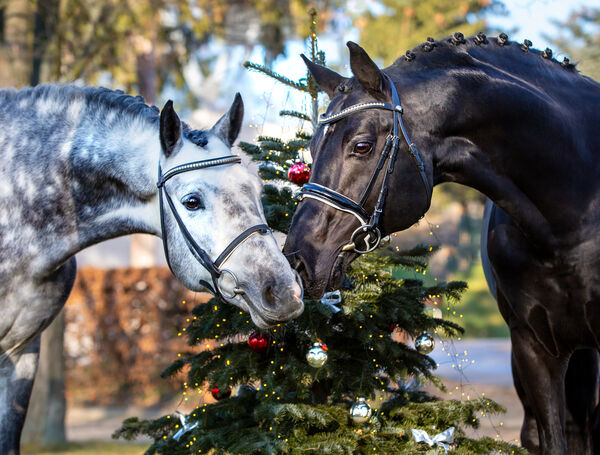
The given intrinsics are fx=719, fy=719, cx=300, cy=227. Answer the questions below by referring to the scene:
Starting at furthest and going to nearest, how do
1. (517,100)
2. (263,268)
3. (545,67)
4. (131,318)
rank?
(131,318) → (545,67) → (517,100) → (263,268)

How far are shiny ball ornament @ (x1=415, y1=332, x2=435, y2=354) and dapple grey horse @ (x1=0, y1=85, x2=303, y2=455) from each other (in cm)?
117

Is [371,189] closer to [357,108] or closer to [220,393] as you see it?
[357,108]

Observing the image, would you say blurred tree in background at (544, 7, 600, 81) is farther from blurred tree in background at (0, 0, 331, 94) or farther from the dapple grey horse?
the dapple grey horse

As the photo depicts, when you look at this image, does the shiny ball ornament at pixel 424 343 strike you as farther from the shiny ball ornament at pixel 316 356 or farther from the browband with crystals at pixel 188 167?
the browband with crystals at pixel 188 167

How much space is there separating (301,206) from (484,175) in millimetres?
843

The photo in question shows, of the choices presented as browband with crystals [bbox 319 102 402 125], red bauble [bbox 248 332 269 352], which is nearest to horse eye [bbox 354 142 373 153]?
browband with crystals [bbox 319 102 402 125]

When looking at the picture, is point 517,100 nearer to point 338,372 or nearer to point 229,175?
point 229,175

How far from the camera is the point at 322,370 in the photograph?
3576 millimetres

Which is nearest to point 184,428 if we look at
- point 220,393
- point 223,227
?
point 220,393

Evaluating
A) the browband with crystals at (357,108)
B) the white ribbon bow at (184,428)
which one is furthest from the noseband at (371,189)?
the white ribbon bow at (184,428)

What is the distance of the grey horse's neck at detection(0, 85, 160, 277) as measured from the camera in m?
3.32

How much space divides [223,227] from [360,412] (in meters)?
1.17

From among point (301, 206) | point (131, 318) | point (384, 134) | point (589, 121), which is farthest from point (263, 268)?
point (131, 318)

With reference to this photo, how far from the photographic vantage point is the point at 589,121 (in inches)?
131
